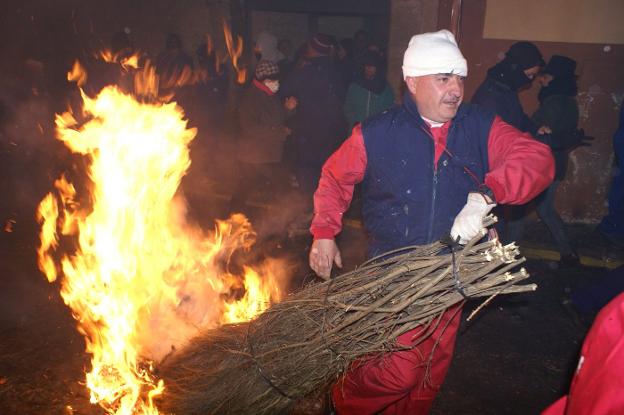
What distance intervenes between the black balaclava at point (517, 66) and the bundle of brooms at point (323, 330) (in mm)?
3633

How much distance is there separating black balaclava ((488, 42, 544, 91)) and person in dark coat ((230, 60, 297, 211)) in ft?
10.1

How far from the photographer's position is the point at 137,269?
4.63m

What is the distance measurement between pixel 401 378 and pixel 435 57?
2237mm

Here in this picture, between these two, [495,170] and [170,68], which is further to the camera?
[170,68]

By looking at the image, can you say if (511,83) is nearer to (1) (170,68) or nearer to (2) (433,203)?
(2) (433,203)

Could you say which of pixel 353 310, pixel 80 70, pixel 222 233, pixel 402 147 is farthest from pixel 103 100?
pixel 80 70

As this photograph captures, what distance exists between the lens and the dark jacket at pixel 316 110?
24.9 feet

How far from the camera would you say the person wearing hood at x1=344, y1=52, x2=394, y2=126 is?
8.12 metres

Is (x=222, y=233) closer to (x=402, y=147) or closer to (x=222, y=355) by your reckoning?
(x=222, y=355)

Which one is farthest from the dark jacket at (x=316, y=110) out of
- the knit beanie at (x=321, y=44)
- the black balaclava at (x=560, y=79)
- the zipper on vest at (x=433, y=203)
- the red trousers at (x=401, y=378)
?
the red trousers at (x=401, y=378)

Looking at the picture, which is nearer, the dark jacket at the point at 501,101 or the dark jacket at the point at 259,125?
the dark jacket at the point at 501,101

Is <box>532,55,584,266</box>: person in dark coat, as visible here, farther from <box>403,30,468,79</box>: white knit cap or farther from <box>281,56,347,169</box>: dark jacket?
Answer: <box>403,30,468,79</box>: white knit cap

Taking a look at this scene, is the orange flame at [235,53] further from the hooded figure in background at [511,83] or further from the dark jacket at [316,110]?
the hooded figure in background at [511,83]

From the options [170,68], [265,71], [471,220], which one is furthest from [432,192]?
[170,68]
